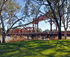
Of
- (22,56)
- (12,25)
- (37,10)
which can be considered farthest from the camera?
(12,25)

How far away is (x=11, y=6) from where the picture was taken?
38.6ft

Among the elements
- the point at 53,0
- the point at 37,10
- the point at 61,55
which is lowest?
the point at 61,55

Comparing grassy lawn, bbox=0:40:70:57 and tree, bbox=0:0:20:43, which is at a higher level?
tree, bbox=0:0:20:43

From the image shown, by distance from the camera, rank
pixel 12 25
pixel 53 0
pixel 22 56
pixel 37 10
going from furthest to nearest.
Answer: pixel 12 25
pixel 37 10
pixel 53 0
pixel 22 56

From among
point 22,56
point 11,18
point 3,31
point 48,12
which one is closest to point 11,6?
point 11,18

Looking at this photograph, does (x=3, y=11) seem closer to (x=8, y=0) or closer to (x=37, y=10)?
(x=8, y=0)

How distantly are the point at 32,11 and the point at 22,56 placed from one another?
790cm

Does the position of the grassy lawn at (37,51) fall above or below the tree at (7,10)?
below

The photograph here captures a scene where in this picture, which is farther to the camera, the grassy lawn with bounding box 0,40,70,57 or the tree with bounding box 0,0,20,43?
the tree with bounding box 0,0,20,43

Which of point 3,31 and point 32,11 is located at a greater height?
point 32,11

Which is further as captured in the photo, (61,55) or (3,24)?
(3,24)

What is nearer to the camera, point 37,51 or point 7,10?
point 37,51

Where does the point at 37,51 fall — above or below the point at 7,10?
below

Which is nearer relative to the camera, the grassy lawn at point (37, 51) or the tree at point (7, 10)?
the grassy lawn at point (37, 51)
